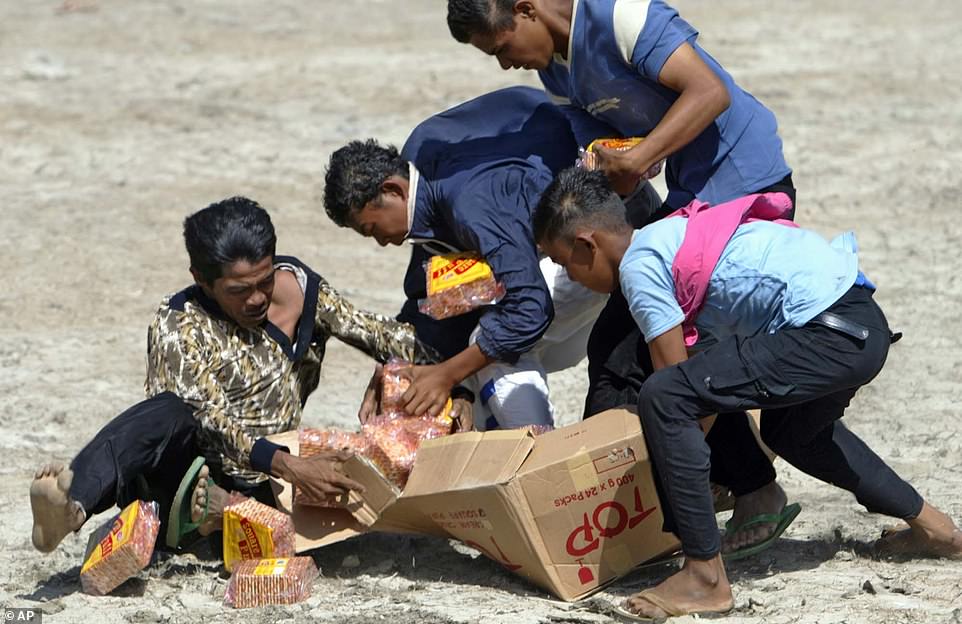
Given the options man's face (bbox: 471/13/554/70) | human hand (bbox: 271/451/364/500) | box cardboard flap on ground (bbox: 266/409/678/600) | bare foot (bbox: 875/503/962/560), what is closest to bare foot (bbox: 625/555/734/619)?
box cardboard flap on ground (bbox: 266/409/678/600)

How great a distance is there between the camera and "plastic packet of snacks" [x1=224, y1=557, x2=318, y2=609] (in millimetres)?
4273

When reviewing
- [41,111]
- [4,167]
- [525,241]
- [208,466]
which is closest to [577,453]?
[525,241]

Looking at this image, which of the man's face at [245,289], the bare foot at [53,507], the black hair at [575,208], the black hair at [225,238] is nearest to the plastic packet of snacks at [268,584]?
the bare foot at [53,507]

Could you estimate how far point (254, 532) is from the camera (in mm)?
4406

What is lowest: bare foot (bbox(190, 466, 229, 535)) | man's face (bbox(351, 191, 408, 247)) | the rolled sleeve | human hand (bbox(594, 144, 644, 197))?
bare foot (bbox(190, 466, 229, 535))

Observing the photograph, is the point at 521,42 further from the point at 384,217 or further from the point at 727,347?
the point at 727,347

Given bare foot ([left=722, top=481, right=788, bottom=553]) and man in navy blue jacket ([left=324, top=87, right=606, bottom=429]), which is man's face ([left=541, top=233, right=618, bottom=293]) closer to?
man in navy blue jacket ([left=324, top=87, right=606, bottom=429])

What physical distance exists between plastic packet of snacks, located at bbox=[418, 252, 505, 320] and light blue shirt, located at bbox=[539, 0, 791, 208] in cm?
62

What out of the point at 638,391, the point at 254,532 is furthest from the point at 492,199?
the point at 254,532

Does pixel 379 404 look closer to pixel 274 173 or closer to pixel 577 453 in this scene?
pixel 577 453

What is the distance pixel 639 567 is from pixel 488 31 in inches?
66.9

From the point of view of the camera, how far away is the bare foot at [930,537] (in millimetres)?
4352

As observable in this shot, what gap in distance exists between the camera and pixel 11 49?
11359 mm

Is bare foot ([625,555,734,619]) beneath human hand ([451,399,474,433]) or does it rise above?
beneath
